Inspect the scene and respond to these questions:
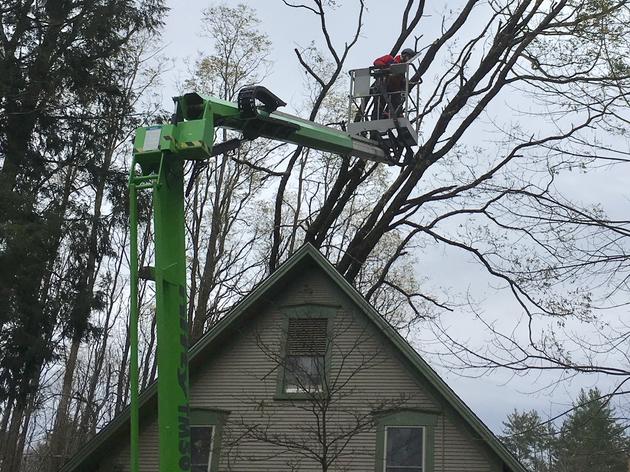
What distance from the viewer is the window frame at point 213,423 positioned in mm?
13594

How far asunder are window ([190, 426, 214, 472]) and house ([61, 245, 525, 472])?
0.06ft

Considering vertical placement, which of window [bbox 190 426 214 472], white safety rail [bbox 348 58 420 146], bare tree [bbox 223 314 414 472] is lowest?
window [bbox 190 426 214 472]

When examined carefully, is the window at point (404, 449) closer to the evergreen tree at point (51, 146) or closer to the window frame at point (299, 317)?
the window frame at point (299, 317)

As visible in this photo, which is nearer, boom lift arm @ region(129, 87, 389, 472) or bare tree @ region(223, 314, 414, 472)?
boom lift arm @ region(129, 87, 389, 472)

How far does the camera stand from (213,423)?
13.9 metres

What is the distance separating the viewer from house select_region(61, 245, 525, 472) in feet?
42.6

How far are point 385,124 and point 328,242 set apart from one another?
1612 centimetres

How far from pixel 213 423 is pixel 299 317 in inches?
95.5

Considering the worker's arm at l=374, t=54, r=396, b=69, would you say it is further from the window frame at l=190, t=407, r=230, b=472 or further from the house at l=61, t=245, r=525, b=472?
the window frame at l=190, t=407, r=230, b=472

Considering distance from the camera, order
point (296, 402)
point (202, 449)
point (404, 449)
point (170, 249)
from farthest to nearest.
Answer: point (202, 449), point (296, 402), point (404, 449), point (170, 249)

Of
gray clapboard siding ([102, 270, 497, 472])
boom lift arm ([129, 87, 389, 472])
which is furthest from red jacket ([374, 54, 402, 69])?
gray clapboard siding ([102, 270, 497, 472])

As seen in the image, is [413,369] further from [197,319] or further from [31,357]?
[197,319]

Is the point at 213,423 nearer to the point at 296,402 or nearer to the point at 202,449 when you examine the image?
the point at 202,449

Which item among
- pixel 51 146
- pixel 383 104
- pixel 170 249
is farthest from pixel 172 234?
pixel 51 146
